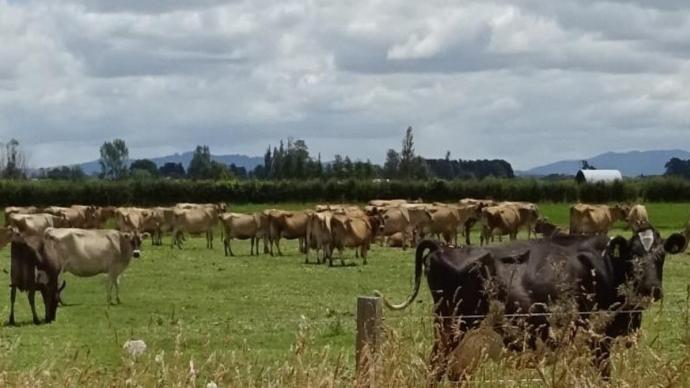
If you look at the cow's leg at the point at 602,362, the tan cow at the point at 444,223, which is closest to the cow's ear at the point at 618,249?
the cow's leg at the point at 602,362

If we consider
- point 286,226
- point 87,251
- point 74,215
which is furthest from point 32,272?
point 74,215

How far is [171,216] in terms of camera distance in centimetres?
4850

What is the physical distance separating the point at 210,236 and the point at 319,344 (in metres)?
33.2

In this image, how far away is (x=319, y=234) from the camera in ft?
123

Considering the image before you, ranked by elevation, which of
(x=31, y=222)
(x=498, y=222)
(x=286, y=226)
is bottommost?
(x=498, y=222)

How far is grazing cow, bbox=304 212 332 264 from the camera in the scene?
1434 inches

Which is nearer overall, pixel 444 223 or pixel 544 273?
pixel 544 273

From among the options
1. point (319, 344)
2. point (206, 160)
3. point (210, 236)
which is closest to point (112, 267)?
point (319, 344)

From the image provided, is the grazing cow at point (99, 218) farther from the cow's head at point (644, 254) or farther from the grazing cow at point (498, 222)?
the cow's head at point (644, 254)

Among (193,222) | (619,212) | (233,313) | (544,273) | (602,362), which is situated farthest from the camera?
(619,212)

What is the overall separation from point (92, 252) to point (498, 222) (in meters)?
24.2

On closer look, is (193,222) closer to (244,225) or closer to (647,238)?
(244,225)

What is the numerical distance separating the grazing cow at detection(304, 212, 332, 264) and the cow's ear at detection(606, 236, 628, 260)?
81.3 ft

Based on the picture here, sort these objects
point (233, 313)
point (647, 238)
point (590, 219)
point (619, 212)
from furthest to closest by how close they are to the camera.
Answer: point (619, 212), point (590, 219), point (233, 313), point (647, 238)
